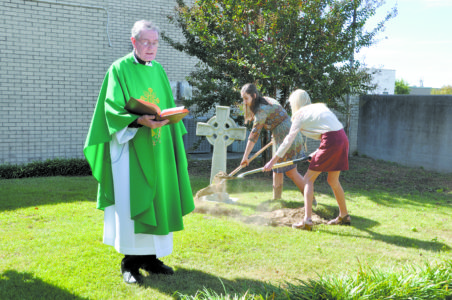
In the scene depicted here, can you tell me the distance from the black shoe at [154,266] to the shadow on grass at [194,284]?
0.06 m

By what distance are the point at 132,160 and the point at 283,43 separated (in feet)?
20.5

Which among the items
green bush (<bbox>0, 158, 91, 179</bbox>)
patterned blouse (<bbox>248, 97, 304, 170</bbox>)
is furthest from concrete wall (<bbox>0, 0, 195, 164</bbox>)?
patterned blouse (<bbox>248, 97, 304, 170</bbox>)

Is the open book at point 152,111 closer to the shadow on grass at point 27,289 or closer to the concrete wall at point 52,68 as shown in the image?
the shadow on grass at point 27,289

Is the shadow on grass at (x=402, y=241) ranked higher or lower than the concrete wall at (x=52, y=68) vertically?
lower

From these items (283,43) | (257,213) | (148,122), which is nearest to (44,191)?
(257,213)

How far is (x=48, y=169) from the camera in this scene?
9234 mm

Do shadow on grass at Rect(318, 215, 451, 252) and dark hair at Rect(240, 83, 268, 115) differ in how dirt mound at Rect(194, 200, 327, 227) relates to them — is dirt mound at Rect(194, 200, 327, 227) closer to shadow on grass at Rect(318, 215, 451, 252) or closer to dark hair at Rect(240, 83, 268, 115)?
shadow on grass at Rect(318, 215, 451, 252)

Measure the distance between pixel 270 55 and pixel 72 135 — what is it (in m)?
5.26

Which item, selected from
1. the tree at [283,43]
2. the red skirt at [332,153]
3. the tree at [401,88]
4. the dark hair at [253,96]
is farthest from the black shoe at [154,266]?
the tree at [401,88]

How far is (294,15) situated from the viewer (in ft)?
28.3

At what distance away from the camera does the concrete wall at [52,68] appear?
9547mm

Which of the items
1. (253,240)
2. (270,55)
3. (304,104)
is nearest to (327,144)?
(304,104)

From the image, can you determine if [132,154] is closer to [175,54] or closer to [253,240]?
[253,240]

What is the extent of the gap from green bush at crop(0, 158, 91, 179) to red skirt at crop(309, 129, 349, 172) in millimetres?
6009
